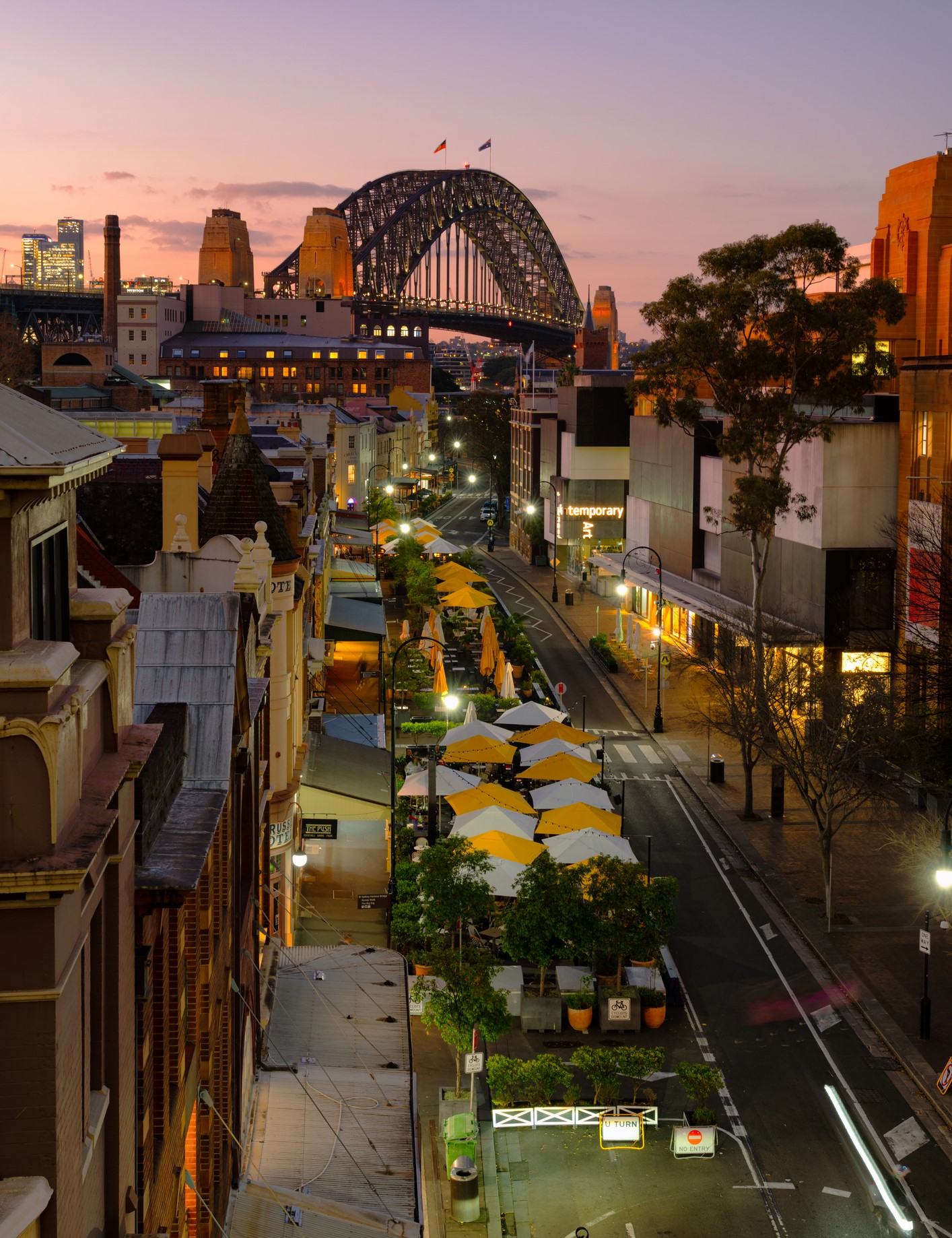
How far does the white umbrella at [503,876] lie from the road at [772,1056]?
4583mm

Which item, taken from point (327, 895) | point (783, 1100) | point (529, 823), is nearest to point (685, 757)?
point (529, 823)

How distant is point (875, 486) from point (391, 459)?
118 m

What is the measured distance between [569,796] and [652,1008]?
1151cm

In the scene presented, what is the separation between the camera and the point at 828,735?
41219 millimetres

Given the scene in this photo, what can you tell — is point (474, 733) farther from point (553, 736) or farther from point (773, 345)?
point (773, 345)

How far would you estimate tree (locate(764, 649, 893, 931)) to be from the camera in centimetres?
3962

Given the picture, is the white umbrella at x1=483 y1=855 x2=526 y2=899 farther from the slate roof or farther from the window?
the window

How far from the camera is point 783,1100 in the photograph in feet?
91.5

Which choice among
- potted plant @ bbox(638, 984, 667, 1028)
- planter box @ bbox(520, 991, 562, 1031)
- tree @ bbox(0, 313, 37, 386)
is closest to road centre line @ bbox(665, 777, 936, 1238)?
potted plant @ bbox(638, 984, 667, 1028)

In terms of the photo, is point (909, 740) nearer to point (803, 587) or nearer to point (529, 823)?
point (529, 823)

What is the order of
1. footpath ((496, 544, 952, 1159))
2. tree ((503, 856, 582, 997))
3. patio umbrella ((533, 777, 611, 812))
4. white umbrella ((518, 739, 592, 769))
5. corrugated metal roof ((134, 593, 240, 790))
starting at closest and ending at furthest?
corrugated metal roof ((134, 593, 240, 790))
footpath ((496, 544, 952, 1159))
tree ((503, 856, 582, 997))
patio umbrella ((533, 777, 611, 812))
white umbrella ((518, 739, 592, 769))

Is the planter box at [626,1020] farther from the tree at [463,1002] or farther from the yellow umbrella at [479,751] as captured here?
the yellow umbrella at [479,751]

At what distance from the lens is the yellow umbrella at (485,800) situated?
1654 inches

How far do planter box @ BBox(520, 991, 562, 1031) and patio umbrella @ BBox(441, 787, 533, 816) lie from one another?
10009mm
